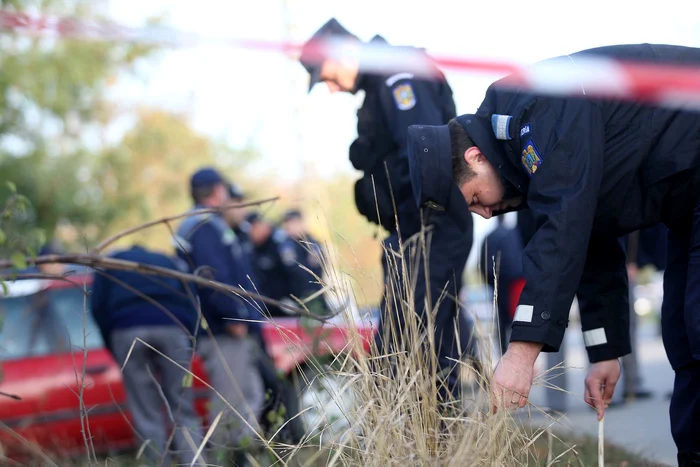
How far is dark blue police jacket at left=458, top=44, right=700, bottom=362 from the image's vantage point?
2162mm

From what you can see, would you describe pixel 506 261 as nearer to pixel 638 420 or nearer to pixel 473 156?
pixel 638 420

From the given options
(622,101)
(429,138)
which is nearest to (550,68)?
(622,101)

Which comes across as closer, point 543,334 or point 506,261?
point 543,334

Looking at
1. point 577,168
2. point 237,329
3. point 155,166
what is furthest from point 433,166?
point 155,166

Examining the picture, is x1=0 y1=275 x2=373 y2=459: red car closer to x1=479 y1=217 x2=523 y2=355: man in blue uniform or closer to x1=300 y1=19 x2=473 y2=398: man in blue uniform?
x1=479 y1=217 x2=523 y2=355: man in blue uniform

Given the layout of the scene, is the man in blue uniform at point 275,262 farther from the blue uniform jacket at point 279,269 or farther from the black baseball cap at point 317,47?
the black baseball cap at point 317,47

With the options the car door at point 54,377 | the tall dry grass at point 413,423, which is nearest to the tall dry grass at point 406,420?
the tall dry grass at point 413,423

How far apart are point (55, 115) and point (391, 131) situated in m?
11.2

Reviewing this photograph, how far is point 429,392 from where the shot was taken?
239 centimetres

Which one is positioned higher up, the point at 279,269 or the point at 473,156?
the point at 473,156

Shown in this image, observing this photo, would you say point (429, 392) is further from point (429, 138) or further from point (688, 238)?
point (688, 238)

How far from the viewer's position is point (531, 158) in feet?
7.50

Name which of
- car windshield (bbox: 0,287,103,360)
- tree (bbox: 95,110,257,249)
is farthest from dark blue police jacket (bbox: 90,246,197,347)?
tree (bbox: 95,110,257,249)

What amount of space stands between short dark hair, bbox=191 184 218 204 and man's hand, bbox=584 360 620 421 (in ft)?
10.1
